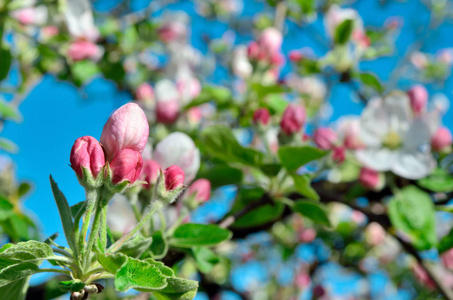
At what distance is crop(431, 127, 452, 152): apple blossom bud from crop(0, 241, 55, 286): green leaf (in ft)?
3.98

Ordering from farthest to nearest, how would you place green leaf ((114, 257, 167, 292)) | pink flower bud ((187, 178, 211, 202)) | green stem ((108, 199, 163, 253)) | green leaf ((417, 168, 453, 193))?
green leaf ((417, 168, 453, 193)) → pink flower bud ((187, 178, 211, 202)) → green stem ((108, 199, 163, 253)) → green leaf ((114, 257, 167, 292))

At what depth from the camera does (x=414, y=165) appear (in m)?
1.29

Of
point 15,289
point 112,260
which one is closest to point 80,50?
point 15,289

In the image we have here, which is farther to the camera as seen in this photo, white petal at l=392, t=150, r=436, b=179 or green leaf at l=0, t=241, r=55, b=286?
white petal at l=392, t=150, r=436, b=179

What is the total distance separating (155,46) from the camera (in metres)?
2.34

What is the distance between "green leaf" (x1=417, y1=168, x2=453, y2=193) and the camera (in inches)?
48.1

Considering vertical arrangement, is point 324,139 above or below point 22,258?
below

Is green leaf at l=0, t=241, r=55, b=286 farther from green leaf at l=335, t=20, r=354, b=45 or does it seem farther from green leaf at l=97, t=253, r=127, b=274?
green leaf at l=335, t=20, r=354, b=45

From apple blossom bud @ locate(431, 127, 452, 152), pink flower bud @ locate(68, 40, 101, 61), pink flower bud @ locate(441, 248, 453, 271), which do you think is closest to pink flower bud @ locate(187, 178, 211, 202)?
apple blossom bud @ locate(431, 127, 452, 152)

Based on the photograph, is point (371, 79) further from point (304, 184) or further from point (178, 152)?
point (178, 152)

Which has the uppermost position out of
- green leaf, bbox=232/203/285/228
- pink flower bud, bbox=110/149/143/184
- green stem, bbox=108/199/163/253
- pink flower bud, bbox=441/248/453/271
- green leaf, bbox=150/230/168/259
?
pink flower bud, bbox=110/149/143/184

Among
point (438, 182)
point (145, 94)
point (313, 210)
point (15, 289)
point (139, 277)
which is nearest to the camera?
point (139, 277)

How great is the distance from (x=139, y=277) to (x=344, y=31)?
1456 mm

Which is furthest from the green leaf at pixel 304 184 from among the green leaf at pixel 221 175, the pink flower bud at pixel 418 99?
the pink flower bud at pixel 418 99
